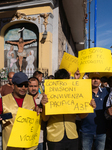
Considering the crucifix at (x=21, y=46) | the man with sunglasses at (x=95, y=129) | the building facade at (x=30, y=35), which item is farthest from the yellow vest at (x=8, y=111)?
the crucifix at (x=21, y=46)

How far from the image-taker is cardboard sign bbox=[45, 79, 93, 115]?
6.16 feet

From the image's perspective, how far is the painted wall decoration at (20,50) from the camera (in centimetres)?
711

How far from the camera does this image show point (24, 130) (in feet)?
5.79

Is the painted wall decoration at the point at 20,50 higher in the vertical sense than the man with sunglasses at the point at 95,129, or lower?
higher

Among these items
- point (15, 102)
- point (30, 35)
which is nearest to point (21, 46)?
point (30, 35)

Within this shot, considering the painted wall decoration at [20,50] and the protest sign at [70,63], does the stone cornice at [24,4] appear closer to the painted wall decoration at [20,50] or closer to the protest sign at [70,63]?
the painted wall decoration at [20,50]

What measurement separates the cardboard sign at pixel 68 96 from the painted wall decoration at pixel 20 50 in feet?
17.1

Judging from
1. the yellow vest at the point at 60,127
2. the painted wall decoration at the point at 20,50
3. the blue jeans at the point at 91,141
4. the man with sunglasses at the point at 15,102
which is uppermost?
the painted wall decoration at the point at 20,50

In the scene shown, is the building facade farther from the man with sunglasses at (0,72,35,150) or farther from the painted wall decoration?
the man with sunglasses at (0,72,35,150)

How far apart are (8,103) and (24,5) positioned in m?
6.18

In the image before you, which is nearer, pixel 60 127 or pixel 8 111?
pixel 8 111

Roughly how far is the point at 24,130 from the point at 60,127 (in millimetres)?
464

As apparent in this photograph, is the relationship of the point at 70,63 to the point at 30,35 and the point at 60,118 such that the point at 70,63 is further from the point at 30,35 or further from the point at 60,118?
the point at 30,35

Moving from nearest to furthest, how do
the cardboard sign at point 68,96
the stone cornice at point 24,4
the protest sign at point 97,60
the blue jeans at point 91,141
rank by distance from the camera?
1. the cardboard sign at point 68,96
2. the blue jeans at point 91,141
3. the protest sign at point 97,60
4. the stone cornice at point 24,4
